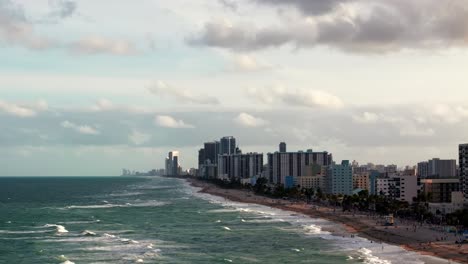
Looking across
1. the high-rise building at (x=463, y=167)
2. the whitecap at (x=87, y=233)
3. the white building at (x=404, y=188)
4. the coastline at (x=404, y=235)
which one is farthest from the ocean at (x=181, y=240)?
the white building at (x=404, y=188)

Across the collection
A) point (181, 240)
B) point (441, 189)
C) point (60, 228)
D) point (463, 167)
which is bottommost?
point (181, 240)

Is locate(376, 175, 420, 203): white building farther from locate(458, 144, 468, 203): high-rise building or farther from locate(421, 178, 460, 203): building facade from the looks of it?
locate(458, 144, 468, 203): high-rise building

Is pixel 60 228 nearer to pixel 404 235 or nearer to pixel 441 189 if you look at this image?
pixel 404 235

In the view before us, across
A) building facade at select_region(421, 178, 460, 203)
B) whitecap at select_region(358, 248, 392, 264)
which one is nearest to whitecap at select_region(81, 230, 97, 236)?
whitecap at select_region(358, 248, 392, 264)

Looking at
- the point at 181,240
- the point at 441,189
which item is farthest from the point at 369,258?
the point at 441,189

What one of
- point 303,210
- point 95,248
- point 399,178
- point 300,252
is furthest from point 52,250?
point 399,178

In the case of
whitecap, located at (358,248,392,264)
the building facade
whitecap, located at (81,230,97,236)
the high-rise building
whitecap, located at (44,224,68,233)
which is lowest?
whitecap, located at (44,224,68,233)

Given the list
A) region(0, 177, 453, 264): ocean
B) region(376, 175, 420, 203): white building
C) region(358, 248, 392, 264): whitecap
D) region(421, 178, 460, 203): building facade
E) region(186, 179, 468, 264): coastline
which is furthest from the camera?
region(376, 175, 420, 203): white building

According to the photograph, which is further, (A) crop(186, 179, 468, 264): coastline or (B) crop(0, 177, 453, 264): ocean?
(A) crop(186, 179, 468, 264): coastline

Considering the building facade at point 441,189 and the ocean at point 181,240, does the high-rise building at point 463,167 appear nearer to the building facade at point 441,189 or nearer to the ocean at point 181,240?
the building facade at point 441,189

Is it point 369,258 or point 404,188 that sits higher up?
point 404,188

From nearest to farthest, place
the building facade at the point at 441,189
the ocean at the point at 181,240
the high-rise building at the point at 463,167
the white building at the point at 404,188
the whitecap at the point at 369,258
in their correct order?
1. the whitecap at the point at 369,258
2. the ocean at the point at 181,240
3. the high-rise building at the point at 463,167
4. the building facade at the point at 441,189
5. the white building at the point at 404,188

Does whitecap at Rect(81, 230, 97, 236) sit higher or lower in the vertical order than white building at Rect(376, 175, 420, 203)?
lower
